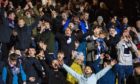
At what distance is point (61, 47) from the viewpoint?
15266 millimetres

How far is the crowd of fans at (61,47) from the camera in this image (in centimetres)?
1324

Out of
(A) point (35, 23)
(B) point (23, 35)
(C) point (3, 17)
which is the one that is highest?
(C) point (3, 17)

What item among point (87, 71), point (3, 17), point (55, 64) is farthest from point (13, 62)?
point (3, 17)

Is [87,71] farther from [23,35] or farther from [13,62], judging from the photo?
[23,35]

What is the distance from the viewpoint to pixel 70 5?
718 inches

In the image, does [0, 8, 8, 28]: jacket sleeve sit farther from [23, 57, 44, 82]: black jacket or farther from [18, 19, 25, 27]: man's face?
[23, 57, 44, 82]: black jacket

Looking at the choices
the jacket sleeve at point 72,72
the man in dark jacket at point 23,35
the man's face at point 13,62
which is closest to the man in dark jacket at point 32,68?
the man's face at point 13,62

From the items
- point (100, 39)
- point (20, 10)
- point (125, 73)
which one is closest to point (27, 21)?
point (20, 10)

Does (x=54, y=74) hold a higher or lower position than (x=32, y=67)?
lower

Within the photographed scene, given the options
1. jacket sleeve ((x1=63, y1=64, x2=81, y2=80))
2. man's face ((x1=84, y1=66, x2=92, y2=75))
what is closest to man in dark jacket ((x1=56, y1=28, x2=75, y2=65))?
jacket sleeve ((x1=63, y1=64, x2=81, y2=80))

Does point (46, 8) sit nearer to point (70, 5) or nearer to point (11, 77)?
point (70, 5)

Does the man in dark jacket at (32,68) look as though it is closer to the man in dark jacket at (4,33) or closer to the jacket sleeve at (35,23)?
the man in dark jacket at (4,33)

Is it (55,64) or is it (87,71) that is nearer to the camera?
(87,71)

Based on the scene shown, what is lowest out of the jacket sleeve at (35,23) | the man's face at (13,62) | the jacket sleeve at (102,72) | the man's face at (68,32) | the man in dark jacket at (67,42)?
the jacket sleeve at (102,72)
